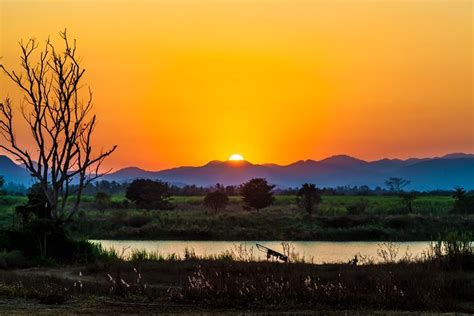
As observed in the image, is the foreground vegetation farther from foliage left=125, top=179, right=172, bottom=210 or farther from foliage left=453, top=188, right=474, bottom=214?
foliage left=125, top=179, right=172, bottom=210

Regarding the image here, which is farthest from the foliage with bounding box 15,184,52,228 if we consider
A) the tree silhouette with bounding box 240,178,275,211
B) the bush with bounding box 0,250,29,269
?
the tree silhouette with bounding box 240,178,275,211

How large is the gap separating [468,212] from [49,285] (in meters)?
54.3

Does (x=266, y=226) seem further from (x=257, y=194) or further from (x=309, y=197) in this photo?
(x=309, y=197)

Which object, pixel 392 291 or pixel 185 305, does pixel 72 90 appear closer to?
pixel 185 305

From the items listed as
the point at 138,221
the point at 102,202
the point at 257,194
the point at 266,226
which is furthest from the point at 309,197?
the point at 102,202

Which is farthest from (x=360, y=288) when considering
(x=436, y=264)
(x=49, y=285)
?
(x=49, y=285)

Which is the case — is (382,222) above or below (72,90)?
below

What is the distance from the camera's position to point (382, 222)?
51.8 m

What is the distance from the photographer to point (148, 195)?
2785 inches

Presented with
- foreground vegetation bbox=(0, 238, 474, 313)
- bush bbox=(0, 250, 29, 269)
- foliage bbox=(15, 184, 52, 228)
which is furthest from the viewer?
foliage bbox=(15, 184, 52, 228)

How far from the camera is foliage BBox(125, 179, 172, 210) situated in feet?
229

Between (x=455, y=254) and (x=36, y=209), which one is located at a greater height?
(x=36, y=209)

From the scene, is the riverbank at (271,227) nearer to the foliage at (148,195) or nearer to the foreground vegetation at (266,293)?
the foliage at (148,195)

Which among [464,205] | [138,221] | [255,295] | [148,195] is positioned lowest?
[255,295]
